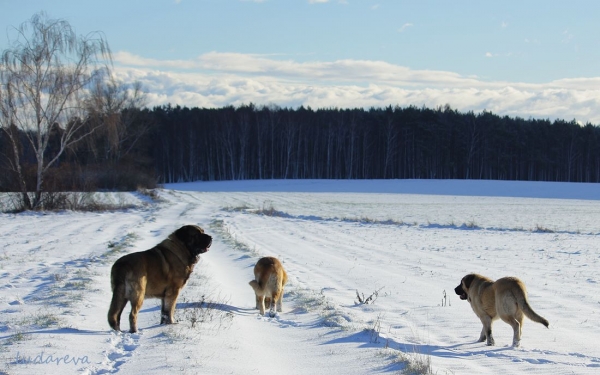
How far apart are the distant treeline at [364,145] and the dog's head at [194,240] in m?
83.3

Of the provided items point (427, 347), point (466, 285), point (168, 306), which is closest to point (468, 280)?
point (466, 285)

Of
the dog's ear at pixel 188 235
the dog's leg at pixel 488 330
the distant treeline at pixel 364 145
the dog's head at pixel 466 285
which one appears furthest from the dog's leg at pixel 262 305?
the distant treeline at pixel 364 145

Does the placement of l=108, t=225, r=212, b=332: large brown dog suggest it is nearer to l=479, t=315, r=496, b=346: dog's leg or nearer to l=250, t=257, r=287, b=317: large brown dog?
l=250, t=257, r=287, b=317: large brown dog

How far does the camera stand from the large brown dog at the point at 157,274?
267 inches

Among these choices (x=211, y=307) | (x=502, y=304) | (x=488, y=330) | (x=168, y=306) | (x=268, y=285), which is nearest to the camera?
(x=502, y=304)

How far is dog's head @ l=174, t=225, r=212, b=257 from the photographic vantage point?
7645mm

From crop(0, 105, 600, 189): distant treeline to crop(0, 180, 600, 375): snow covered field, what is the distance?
68.4m

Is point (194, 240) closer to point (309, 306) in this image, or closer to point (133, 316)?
point (133, 316)

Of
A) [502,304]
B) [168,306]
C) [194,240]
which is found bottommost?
[168,306]

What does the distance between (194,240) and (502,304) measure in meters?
3.98

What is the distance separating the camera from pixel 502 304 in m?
6.90

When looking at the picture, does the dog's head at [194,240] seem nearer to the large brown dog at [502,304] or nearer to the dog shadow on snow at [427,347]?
the dog shadow on snow at [427,347]

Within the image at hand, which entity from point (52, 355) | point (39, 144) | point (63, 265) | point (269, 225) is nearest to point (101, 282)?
point (63, 265)

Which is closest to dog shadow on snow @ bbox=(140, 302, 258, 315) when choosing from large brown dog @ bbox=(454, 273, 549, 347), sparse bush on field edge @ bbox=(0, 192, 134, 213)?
large brown dog @ bbox=(454, 273, 549, 347)
